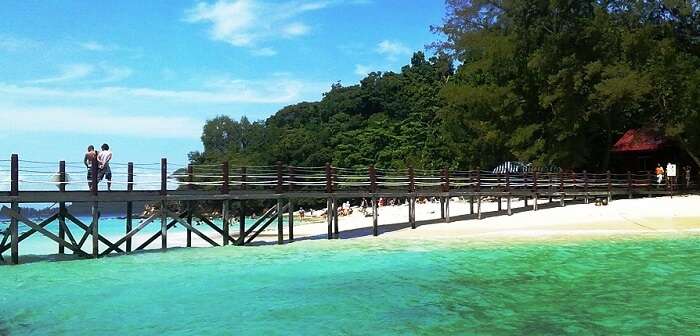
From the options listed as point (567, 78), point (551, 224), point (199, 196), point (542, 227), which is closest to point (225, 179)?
point (199, 196)

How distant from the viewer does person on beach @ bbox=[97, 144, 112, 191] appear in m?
20.3

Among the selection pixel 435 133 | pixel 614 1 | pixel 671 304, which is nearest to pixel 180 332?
pixel 671 304

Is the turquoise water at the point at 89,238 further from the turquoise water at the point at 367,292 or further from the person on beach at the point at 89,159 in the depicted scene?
the turquoise water at the point at 367,292

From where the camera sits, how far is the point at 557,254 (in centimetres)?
1919

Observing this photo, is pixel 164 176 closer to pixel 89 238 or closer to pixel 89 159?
pixel 89 159

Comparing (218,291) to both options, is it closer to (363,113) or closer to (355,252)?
(355,252)

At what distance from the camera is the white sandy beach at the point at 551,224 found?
982 inches

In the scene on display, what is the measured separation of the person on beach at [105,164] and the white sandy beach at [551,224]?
19.5 ft

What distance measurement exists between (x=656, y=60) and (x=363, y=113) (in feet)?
205

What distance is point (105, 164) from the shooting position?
2036 centimetres

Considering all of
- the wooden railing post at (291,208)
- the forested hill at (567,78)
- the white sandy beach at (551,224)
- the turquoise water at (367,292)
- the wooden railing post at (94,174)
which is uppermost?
the forested hill at (567,78)

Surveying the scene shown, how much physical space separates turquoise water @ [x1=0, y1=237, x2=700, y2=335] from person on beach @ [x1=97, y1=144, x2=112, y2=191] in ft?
8.19

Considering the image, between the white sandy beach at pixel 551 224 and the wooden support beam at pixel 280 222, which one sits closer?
the wooden support beam at pixel 280 222

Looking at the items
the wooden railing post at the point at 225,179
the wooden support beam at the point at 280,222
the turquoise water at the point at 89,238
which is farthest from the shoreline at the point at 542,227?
the wooden railing post at the point at 225,179
